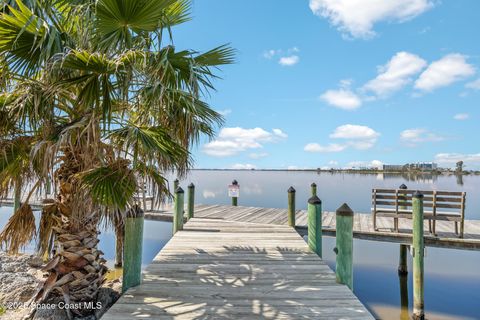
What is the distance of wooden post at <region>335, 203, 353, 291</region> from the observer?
12.5 ft

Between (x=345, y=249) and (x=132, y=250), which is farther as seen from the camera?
(x=345, y=249)

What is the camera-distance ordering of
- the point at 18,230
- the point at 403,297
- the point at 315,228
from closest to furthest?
1. the point at 18,230
2. the point at 315,228
3. the point at 403,297

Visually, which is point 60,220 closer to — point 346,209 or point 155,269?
point 155,269

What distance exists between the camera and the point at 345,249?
3844mm

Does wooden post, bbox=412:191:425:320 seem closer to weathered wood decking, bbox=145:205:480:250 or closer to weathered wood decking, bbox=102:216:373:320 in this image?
weathered wood decking, bbox=145:205:480:250

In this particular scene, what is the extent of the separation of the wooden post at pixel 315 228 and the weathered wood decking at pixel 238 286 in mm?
192

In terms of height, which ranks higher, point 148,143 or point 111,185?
point 148,143

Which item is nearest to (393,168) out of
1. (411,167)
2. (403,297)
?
(411,167)

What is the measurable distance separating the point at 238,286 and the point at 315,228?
2223mm

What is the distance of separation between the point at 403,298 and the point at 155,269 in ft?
25.4

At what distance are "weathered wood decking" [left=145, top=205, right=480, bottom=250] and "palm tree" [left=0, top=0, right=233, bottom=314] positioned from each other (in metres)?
4.79

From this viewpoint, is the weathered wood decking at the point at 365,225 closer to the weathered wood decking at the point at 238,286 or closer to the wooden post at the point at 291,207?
the wooden post at the point at 291,207

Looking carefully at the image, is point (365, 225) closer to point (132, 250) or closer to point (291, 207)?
point (291, 207)

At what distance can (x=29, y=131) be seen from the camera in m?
3.70
